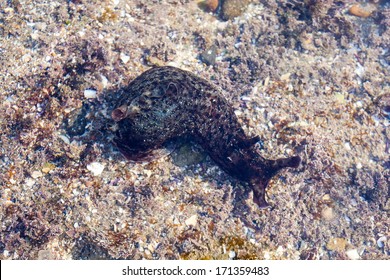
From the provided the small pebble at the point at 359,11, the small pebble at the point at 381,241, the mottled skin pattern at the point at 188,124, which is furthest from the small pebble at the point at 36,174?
the small pebble at the point at 359,11

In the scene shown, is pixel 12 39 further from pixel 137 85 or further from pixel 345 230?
pixel 345 230

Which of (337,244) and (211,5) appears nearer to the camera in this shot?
(337,244)

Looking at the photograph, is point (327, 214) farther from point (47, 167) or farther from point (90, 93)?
point (47, 167)

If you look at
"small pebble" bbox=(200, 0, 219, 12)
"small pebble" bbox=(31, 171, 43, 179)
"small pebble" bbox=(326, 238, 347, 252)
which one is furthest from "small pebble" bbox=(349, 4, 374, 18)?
"small pebble" bbox=(31, 171, 43, 179)

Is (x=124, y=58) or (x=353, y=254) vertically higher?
(x=124, y=58)

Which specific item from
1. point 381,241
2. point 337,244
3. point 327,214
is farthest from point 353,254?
point 327,214

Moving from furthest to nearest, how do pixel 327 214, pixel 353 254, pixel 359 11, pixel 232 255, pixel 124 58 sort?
pixel 359 11 → pixel 124 58 → pixel 327 214 → pixel 353 254 → pixel 232 255

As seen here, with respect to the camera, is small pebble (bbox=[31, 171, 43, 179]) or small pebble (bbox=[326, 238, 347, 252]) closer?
small pebble (bbox=[31, 171, 43, 179])

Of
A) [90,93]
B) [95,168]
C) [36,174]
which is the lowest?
[36,174]

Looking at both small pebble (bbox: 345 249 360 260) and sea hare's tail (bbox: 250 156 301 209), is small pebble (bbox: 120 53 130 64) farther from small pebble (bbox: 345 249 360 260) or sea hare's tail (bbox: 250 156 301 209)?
small pebble (bbox: 345 249 360 260)
